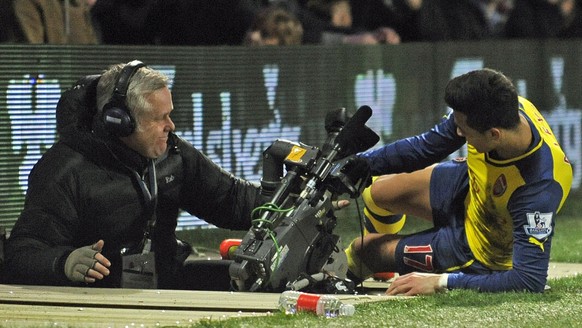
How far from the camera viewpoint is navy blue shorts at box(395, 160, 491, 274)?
22.6 ft

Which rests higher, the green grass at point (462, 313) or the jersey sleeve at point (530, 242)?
the jersey sleeve at point (530, 242)

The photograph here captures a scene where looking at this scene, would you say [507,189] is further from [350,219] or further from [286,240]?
[350,219]

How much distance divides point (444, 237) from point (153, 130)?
1678 millimetres

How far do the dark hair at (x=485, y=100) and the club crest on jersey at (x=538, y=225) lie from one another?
1.44 ft

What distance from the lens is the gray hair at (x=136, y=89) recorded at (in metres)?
6.33

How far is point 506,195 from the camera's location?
6.39m

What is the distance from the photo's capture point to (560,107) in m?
12.0

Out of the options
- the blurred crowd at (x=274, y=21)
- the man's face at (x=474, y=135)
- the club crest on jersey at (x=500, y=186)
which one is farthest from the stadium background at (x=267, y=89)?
the man's face at (x=474, y=135)

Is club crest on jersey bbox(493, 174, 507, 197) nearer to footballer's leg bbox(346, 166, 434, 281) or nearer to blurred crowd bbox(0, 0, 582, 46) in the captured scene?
footballer's leg bbox(346, 166, 434, 281)

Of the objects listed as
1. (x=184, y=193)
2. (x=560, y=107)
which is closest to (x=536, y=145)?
(x=184, y=193)

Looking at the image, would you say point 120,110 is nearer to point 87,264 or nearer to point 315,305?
point 87,264

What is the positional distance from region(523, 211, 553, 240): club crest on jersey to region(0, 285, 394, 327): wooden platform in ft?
2.40

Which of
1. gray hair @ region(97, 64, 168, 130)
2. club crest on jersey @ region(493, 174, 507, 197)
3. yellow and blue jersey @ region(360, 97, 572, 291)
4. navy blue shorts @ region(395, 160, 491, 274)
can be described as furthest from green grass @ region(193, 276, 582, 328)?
gray hair @ region(97, 64, 168, 130)

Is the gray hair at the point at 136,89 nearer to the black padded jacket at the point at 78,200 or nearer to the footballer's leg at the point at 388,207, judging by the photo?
the black padded jacket at the point at 78,200
